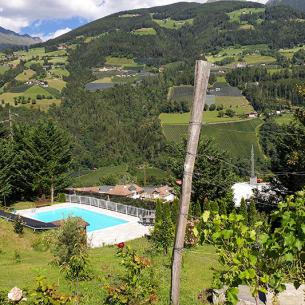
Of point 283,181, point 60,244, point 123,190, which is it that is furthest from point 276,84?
point 60,244

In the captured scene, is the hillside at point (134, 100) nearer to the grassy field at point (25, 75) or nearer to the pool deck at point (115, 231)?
the grassy field at point (25, 75)

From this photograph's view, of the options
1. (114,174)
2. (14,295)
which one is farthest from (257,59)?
(14,295)

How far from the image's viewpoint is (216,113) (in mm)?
114938

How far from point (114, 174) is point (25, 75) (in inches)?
3965

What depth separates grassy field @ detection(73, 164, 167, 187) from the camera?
273ft

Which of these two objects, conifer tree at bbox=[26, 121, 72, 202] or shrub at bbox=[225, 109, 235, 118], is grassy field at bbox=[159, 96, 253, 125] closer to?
shrub at bbox=[225, 109, 235, 118]

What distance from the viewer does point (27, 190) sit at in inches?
1063

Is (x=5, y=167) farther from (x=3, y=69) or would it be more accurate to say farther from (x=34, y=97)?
(x=3, y=69)

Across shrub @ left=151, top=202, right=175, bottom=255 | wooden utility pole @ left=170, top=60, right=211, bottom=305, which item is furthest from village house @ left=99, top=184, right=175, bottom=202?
wooden utility pole @ left=170, top=60, right=211, bottom=305

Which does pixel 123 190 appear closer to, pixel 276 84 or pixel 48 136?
pixel 48 136

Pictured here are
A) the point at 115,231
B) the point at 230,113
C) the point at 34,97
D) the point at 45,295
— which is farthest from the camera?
the point at 34,97

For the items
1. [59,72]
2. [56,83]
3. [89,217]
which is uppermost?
[59,72]

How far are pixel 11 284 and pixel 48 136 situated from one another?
1659cm

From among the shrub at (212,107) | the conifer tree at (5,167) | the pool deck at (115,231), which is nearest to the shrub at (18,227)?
the pool deck at (115,231)
